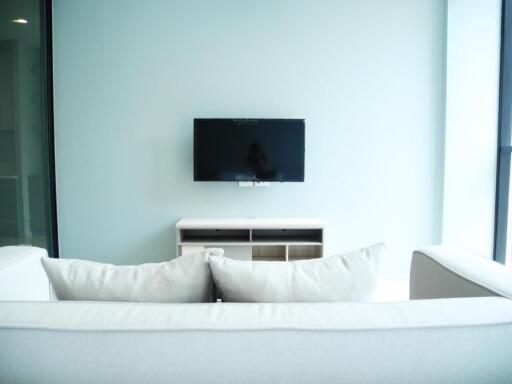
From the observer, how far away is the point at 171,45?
3490 mm

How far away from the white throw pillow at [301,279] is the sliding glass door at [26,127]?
2.35 meters

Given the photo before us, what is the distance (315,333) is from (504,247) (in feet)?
11.1

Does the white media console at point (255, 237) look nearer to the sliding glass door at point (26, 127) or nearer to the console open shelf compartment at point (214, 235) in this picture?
the console open shelf compartment at point (214, 235)

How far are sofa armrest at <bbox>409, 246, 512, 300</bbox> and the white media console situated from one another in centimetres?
177

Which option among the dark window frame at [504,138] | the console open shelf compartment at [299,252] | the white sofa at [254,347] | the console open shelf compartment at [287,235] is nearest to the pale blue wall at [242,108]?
the console open shelf compartment at [287,235]

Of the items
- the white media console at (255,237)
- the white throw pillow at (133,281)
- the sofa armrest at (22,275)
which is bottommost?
the white media console at (255,237)

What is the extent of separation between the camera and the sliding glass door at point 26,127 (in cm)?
268

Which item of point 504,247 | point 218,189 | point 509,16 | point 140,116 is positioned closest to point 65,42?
point 140,116

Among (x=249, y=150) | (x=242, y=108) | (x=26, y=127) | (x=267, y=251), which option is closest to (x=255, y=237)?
(x=267, y=251)

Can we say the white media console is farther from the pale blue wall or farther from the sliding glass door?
the sliding glass door

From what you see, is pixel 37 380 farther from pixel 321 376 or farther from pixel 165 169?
pixel 165 169

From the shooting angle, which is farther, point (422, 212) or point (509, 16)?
point (422, 212)

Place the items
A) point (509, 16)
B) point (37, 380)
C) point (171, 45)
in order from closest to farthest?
point (37, 380) < point (509, 16) < point (171, 45)

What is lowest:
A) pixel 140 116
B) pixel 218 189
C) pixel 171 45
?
pixel 218 189
